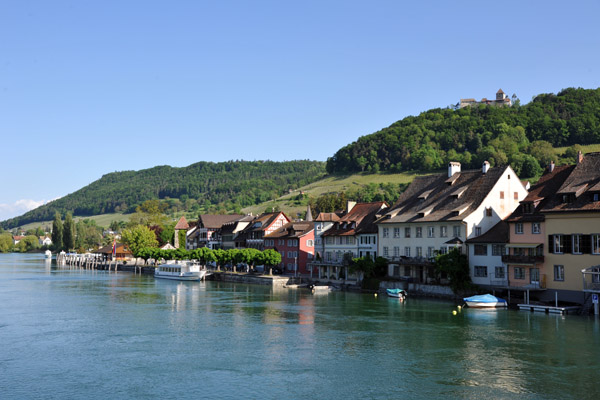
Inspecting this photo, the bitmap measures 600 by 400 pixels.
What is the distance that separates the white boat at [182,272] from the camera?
111000 millimetres

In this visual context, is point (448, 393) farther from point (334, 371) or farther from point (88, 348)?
→ point (88, 348)

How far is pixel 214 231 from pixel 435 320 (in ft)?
323

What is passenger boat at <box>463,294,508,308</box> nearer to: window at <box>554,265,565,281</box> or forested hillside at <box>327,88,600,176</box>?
window at <box>554,265,565,281</box>

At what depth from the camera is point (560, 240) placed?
56531 mm

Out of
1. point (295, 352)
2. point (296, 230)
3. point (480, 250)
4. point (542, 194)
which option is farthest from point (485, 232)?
point (296, 230)

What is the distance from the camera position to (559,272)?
56.9 metres

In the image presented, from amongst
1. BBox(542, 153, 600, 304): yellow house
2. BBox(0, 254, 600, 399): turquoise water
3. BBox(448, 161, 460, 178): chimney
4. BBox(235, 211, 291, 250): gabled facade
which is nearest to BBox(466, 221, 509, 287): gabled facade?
BBox(0, 254, 600, 399): turquoise water

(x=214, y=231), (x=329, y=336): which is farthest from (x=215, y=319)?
(x=214, y=231)

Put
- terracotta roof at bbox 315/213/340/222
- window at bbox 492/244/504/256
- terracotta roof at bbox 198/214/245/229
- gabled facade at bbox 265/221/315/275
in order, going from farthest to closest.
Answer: terracotta roof at bbox 198/214/245/229, gabled facade at bbox 265/221/315/275, terracotta roof at bbox 315/213/340/222, window at bbox 492/244/504/256

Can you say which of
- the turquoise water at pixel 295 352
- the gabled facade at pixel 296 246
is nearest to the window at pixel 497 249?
the turquoise water at pixel 295 352

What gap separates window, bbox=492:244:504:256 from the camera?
2505 inches

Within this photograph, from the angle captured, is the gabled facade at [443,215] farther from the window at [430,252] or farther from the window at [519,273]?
the window at [519,273]

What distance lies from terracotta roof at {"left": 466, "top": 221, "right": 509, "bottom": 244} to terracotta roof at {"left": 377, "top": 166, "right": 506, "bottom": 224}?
3040mm

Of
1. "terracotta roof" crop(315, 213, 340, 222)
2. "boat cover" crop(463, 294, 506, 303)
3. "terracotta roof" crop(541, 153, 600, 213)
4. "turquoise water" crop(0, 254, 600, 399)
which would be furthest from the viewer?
"terracotta roof" crop(315, 213, 340, 222)
